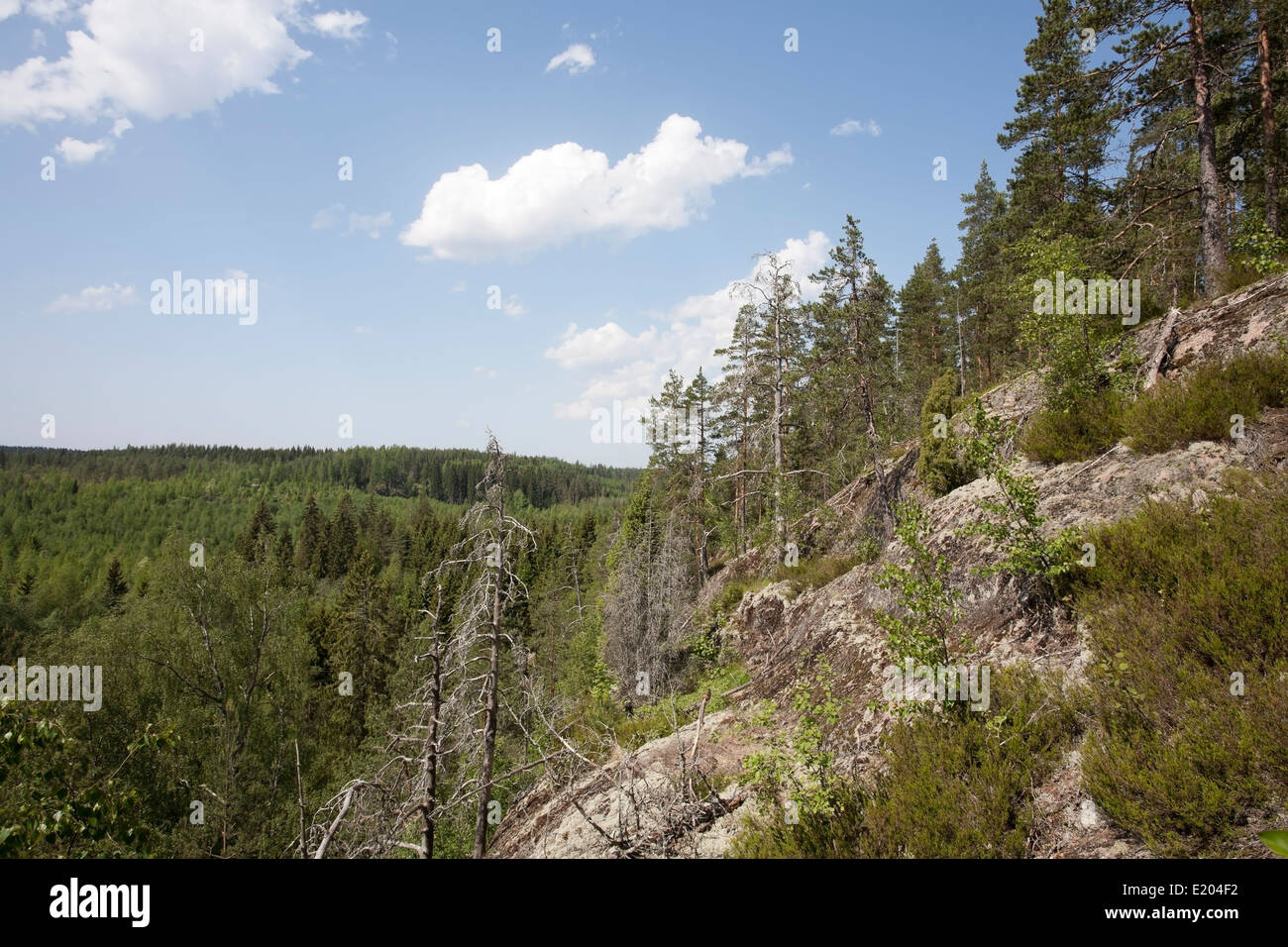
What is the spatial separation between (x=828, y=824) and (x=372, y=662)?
34029 mm

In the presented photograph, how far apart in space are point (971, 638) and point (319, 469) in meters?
188

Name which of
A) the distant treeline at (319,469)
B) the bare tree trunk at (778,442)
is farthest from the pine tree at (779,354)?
the distant treeline at (319,469)

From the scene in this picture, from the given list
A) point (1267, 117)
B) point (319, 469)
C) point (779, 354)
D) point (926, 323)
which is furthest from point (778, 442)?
point (319, 469)

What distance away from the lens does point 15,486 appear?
10412 centimetres

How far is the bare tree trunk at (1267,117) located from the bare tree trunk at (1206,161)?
12.6 feet

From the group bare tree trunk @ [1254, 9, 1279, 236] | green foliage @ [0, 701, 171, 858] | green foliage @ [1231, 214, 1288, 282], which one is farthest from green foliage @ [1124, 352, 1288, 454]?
green foliage @ [0, 701, 171, 858]

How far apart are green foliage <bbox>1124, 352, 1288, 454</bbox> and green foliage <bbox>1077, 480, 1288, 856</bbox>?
1.46 meters

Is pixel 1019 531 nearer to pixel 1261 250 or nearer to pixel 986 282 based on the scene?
pixel 1261 250

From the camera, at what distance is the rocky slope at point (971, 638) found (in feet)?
20.0

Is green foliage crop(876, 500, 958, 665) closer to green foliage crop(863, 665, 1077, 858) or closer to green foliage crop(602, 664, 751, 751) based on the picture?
green foliage crop(863, 665, 1077, 858)

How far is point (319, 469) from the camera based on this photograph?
165 meters
